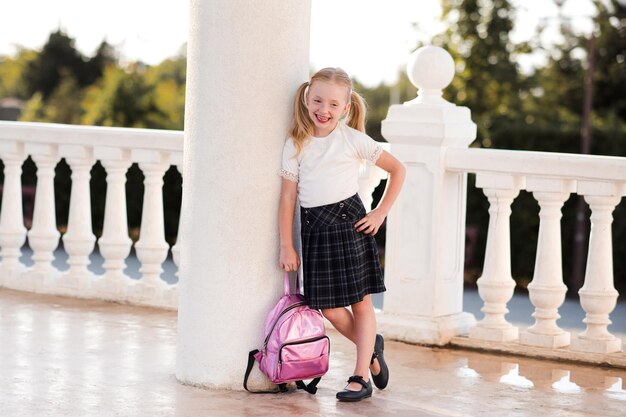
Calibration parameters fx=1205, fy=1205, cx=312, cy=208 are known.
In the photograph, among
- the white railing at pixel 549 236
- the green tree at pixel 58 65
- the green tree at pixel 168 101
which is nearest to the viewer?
the white railing at pixel 549 236

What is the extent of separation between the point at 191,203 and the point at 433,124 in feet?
5.38

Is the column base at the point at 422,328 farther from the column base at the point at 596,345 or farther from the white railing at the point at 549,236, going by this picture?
the column base at the point at 596,345

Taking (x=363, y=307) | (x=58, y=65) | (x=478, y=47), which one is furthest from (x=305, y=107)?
(x=58, y=65)

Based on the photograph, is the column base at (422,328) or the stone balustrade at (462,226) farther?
the column base at (422,328)

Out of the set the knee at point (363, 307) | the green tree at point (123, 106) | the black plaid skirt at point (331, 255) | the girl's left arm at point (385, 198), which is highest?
the green tree at point (123, 106)

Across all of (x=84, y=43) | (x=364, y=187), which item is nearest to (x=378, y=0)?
(x=84, y=43)

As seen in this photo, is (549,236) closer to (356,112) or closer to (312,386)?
(356,112)

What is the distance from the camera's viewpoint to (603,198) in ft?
18.6

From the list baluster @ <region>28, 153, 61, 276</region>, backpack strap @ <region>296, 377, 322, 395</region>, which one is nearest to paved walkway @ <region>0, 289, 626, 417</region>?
backpack strap @ <region>296, 377, 322, 395</region>

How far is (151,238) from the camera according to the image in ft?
22.6

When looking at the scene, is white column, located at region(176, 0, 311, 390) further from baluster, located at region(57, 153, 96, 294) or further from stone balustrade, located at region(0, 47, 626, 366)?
baluster, located at region(57, 153, 96, 294)

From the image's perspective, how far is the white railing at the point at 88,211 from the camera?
679 cm

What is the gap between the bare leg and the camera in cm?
485

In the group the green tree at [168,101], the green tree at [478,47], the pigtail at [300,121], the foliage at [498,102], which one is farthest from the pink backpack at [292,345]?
the green tree at [478,47]
